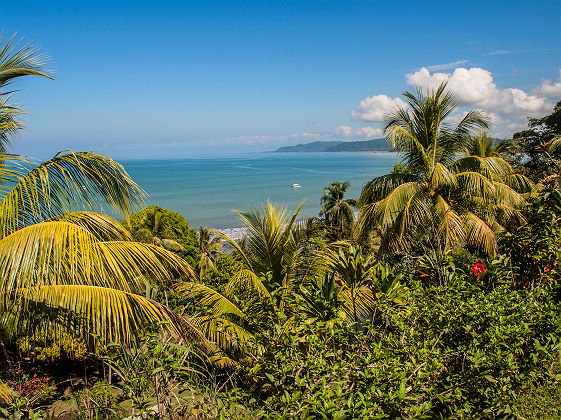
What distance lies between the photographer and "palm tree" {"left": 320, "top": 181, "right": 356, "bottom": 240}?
2846 cm

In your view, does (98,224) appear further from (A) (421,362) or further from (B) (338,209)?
(B) (338,209)

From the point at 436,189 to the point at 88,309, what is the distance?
7402 mm

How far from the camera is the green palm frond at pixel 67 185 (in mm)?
3574

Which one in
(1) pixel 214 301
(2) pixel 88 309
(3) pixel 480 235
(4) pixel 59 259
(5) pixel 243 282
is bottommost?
(1) pixel 214 301

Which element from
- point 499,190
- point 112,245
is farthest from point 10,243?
point 499,190

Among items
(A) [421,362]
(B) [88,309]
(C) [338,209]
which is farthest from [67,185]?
(C) [338,209]

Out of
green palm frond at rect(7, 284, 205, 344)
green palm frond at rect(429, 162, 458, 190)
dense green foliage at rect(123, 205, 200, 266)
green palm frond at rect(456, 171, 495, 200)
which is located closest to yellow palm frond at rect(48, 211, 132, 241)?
green palm frond at rect(7, 284, 205, 344)

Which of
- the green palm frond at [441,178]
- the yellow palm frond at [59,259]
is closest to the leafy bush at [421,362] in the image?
the yellow palm frond at [59,259]

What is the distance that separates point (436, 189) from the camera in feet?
26.8

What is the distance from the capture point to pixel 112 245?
3.53 metres

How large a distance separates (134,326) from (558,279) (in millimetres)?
5505

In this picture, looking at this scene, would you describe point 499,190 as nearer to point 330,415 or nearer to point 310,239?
→ point 310,239

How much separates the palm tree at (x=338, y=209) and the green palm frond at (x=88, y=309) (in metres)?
24.8

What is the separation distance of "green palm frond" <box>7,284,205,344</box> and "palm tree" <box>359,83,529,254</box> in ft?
18.4
